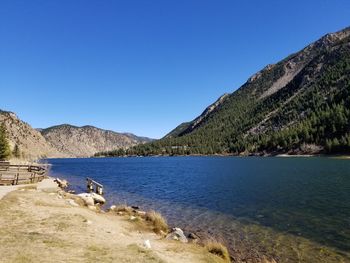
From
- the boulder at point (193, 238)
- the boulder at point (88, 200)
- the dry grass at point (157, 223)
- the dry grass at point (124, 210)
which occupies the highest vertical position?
the boulder at point (88, 200)

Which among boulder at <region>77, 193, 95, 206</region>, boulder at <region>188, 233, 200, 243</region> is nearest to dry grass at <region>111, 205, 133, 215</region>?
boulder at <region>77, 193, 95, 206</region>

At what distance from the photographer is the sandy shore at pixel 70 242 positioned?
596 inches

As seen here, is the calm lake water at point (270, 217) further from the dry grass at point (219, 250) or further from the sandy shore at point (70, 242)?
the sandy shore at point (70, 242)

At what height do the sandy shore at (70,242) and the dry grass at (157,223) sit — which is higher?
the sandy shore at (70,242)

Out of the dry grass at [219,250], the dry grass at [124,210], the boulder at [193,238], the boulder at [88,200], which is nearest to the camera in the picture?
the dry grass at [219,250]

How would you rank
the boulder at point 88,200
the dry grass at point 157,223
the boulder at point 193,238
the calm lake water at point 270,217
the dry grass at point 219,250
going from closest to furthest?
the dry grass at point 219,250, the calm lake water at point 270,217, the boulder at point 193,238, the dry grass at point 157,223, the boulder at point 88,200

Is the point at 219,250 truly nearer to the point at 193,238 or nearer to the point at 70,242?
the point at 193,238

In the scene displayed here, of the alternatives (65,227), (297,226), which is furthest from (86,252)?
(297,226)

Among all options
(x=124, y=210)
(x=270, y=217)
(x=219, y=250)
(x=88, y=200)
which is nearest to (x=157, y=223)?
(x=124, y=210)

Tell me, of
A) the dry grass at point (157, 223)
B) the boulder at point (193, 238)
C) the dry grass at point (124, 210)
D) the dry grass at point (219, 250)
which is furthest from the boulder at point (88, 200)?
the dry grass at point (219, 250)

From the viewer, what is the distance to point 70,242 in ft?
57.3

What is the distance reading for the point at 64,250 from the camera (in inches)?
623

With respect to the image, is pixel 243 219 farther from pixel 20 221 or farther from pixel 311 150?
pixel 311 150

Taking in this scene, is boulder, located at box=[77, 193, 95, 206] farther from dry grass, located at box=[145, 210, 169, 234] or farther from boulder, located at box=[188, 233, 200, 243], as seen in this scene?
boulder, located at box=[188, 233, 200, 243]
